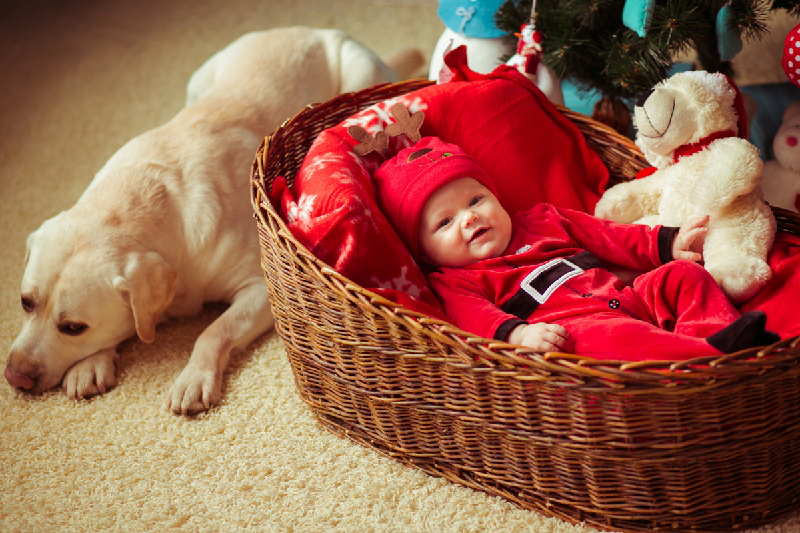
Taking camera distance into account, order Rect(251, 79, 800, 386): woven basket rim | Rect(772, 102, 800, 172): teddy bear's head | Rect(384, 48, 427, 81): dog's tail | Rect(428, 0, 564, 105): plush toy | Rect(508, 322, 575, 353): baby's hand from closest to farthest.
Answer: Rect(251, 79, 800, 386): woven basket rim < Rect(508, 322, 575, 353): baby's hand < Rect(772, 102, 800, 172): teddy bear's head < Rect(428, 0, 564, 105): plush toy < Rect(384, 48, 427, 81): dog's tail

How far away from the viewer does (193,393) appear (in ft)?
4.77

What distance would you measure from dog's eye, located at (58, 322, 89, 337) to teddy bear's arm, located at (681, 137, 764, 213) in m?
1.28

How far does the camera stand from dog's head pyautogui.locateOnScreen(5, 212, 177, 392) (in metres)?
1.45

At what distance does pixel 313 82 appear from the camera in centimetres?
205

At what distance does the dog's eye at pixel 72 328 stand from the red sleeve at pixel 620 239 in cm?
105

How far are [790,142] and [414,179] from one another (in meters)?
0.99

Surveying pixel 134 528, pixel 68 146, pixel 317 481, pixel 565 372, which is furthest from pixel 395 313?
pixel 68 146

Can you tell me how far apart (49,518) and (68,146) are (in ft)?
5.07

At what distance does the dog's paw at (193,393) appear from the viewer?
1449 millimetres

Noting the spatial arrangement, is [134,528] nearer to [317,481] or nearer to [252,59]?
[317,481]

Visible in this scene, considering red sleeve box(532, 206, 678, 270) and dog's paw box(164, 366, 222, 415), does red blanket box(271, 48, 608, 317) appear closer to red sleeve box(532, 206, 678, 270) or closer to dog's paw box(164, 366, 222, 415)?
red sleeve box(532, 206, 678, 270)

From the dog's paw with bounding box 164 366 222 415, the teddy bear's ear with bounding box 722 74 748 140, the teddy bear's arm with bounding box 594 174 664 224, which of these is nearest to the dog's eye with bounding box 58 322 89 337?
the dog's paw with bounding box 164 366 222 415

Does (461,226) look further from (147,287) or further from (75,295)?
(75,295)

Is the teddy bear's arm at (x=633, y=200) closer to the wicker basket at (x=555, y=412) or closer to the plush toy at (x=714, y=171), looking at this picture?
the plush toy at (x=714, y=171)
